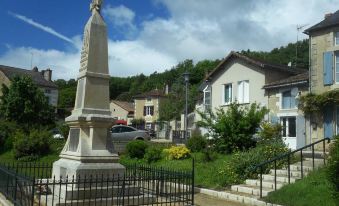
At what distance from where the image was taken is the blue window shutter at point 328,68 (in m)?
22.4

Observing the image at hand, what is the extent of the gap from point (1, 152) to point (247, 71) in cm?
1807

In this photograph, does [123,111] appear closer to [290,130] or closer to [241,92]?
[241,92]

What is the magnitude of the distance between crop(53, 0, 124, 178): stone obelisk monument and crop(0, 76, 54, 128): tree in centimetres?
2568

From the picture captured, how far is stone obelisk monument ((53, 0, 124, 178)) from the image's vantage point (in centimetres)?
1028

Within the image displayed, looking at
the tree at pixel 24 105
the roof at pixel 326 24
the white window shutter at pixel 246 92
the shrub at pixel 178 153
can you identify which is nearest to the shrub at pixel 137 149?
the shrub at pixel 178 153

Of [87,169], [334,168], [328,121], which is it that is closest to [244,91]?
[328,121]

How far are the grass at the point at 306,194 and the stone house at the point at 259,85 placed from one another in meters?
11.7

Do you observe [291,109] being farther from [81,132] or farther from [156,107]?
[156,107]

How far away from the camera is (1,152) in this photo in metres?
28.3

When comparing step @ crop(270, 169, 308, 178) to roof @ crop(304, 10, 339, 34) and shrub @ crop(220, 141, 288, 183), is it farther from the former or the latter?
roof @ crop(304, 10, 339, 34)

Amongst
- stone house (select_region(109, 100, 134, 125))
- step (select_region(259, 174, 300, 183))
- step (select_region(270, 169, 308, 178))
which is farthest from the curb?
stone house (select_region(109, 100, 134, 125))

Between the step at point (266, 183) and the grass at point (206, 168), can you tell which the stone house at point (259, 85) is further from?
the step at point (266, 183)

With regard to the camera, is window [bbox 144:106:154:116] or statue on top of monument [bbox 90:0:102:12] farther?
window [bbox 144:106:154:116]

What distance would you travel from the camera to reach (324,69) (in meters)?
22.7
